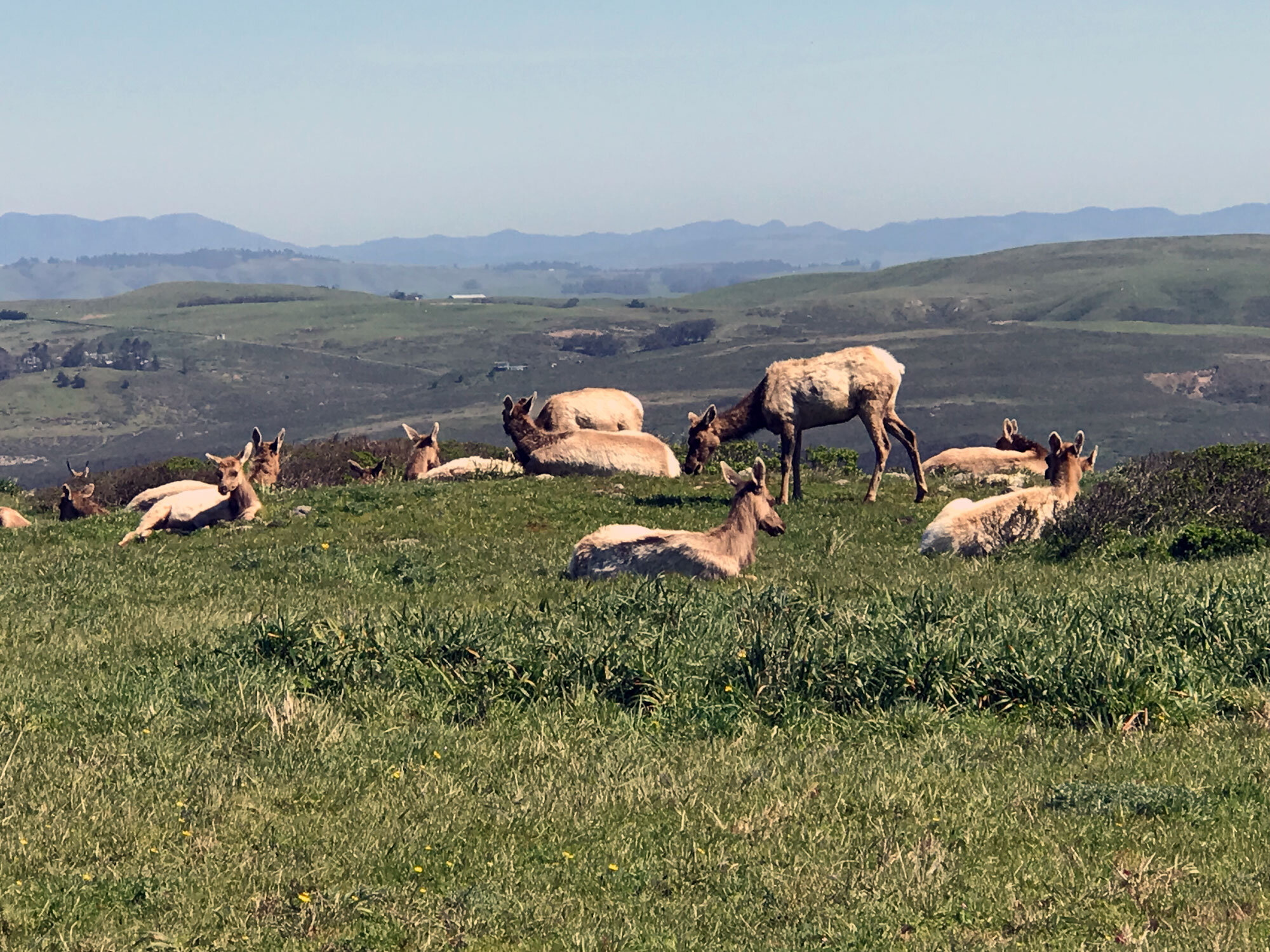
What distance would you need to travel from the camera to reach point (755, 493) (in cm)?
1797

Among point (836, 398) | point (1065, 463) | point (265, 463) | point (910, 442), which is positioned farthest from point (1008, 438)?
point (265, 463)

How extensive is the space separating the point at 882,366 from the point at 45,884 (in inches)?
890

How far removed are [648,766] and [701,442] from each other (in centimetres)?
2001

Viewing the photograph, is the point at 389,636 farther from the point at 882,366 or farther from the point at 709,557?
the point at 882,366

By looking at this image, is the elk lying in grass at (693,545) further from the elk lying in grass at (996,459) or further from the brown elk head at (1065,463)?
the elk lying in grass at (996,459)

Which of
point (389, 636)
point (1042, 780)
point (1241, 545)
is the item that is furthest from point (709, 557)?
point (1042, 780)

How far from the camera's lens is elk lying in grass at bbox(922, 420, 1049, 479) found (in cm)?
3322

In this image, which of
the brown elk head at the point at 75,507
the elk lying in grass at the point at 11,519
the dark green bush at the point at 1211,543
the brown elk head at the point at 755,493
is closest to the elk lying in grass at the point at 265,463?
the brown elk head at the point at 75,507

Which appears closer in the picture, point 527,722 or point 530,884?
point 530,884

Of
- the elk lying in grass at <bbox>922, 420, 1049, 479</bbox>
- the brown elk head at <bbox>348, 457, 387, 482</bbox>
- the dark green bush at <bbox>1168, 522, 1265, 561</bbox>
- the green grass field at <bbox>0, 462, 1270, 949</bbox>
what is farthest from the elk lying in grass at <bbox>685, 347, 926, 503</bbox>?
the brown elk head at <bbox>348, 457, 387, 482</bbox>

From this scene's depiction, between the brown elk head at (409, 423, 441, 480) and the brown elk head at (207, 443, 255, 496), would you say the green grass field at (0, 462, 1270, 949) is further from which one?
the brown elk head at (409, 423, 441, 480)

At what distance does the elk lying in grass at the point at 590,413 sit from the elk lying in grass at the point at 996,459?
832 cm

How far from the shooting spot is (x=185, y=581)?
18000 millimetres

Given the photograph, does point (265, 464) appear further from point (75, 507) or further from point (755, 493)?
point (755, 493)
